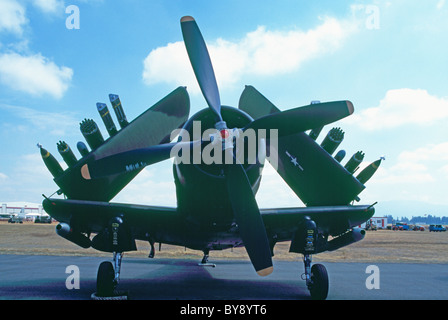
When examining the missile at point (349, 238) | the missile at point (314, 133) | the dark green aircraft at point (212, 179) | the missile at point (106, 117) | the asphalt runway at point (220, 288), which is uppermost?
the missile at point (106, 117)

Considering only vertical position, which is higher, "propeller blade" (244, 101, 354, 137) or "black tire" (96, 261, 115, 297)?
"propeller blade" (244, 101, 354, 137)

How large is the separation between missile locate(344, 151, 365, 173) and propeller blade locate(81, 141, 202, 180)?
18.8 feet

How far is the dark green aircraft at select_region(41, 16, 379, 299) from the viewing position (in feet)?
26.2

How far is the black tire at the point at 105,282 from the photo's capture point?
29.0 feet

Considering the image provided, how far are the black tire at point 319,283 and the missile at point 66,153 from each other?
7971mm

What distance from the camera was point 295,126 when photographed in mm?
8117

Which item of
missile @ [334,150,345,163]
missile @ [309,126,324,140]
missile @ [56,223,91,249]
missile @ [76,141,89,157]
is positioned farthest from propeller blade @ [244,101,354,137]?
missile @ [56,223,91,249]

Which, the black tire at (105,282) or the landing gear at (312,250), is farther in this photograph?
the landing gear at (312,250)

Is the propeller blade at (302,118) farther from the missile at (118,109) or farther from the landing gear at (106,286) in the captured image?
the landing gear at (106,286)

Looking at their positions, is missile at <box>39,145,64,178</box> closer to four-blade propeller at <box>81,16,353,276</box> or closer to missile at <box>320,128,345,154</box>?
four-blade propeller at <box>81,16,353,276</box>

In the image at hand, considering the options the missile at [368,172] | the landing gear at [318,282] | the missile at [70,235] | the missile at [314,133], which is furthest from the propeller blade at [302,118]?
the missile at [70,235]
